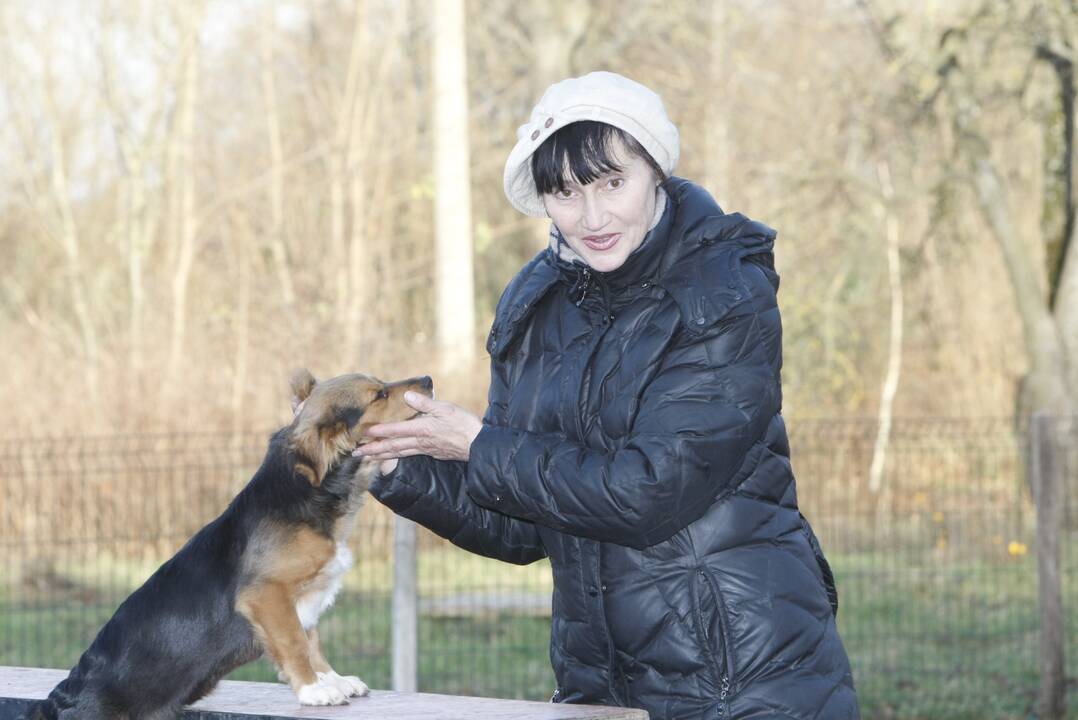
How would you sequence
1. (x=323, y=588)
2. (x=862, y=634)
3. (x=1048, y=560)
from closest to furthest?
(x=323, y=588) < (x=1048, y=560) < (x=862, y=634)

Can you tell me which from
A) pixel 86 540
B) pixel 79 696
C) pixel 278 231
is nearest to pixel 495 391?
pixel 79 696

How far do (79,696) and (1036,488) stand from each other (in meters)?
5.83

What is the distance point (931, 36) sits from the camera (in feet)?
51.8

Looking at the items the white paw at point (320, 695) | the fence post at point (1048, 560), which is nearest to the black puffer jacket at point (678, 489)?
the white paw at point (320, 695)

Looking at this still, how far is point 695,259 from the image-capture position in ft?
9.88

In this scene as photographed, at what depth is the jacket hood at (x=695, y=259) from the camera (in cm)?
292

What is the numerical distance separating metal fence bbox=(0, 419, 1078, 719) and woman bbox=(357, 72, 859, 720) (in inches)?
217

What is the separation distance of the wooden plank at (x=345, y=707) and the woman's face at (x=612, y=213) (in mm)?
967

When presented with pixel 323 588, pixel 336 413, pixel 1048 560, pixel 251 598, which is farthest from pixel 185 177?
pixel 251 598

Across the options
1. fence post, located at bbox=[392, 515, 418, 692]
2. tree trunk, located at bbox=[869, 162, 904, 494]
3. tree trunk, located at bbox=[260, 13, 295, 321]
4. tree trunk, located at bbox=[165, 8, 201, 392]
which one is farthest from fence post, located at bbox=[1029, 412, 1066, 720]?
tree trunk, located at bbox=[869, 162, 904, 494]

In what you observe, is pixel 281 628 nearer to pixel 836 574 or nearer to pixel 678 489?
pixel 678 489

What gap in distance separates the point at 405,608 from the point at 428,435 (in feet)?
14.1

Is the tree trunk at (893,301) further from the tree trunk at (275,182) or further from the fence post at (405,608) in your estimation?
the fence post at (405,608)

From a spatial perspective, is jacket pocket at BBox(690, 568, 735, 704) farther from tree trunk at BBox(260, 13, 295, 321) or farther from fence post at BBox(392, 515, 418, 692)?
tree trunk at BBox(260, 13, 295, 321)
